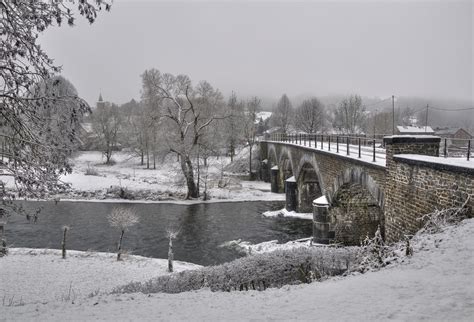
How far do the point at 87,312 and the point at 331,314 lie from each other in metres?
3.76

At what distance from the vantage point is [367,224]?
60.0ft

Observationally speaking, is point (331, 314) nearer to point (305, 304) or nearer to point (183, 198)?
point (305, 304)

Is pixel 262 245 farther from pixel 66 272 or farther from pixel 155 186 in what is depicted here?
pixel 155 186

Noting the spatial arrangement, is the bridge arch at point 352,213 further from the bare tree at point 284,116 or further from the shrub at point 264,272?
the bare tree at point 284,116

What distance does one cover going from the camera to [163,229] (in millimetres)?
23891

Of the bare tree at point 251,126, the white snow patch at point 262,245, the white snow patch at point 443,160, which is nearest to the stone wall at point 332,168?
the white snow patch at point 443,160

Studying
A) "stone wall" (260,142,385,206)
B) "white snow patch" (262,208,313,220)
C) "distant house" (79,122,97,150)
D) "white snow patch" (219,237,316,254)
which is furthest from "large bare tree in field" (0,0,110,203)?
"white snow patch" (262,208,313,220)

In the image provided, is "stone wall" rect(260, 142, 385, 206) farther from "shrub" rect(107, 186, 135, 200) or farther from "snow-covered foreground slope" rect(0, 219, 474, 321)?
"shrub" rect(107, 186, 135, 200)

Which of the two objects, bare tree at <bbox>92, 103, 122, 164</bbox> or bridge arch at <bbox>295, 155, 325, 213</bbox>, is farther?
bare tree at <bbox>92, 103, 122, 164</bbox>

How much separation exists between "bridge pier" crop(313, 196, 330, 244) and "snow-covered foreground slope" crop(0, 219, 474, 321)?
10960 mm

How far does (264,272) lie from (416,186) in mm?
4345

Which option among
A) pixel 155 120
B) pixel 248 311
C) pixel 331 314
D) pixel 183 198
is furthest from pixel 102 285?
pixel 155 120

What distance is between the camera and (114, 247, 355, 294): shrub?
9305mm

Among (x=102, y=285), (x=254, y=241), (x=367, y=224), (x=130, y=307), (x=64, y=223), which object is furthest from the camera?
(x=64, y=223)
